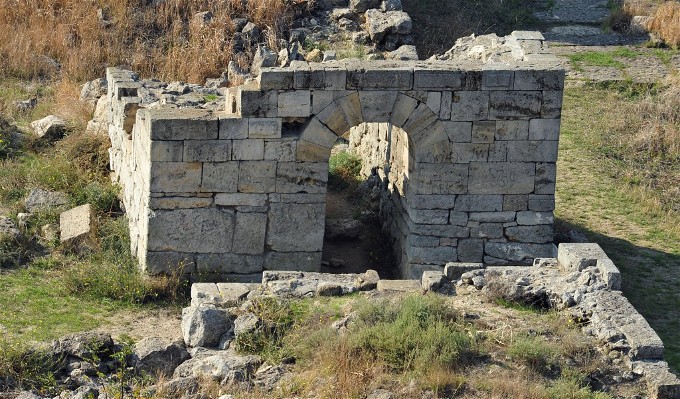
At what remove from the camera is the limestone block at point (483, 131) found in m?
12.4

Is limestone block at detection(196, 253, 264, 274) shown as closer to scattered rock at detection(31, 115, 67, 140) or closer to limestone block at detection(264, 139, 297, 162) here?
limestone block at detection(264, 139, 297, 162)

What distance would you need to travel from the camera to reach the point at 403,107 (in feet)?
40.2

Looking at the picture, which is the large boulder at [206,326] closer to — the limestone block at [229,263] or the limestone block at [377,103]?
the limestone block at [229,263]

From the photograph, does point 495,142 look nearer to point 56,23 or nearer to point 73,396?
point 73,396

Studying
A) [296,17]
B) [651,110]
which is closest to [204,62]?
[296,17]

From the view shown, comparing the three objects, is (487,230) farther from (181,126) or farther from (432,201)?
(181,126)

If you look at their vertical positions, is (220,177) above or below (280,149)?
below

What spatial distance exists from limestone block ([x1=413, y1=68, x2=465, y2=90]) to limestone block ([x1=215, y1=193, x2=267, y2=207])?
1.96m

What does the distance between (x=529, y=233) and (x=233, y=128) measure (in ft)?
11.1

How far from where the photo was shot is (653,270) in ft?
44.1

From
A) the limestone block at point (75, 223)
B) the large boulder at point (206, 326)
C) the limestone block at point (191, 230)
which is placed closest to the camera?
the large boulder at point (206, 326)

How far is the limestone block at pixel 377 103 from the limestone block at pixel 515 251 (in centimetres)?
187

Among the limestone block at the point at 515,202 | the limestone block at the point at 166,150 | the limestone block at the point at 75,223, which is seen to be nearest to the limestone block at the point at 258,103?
the limestone block at the point at 166,150

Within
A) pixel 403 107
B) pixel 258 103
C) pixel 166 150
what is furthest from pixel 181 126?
pixel 403 107
